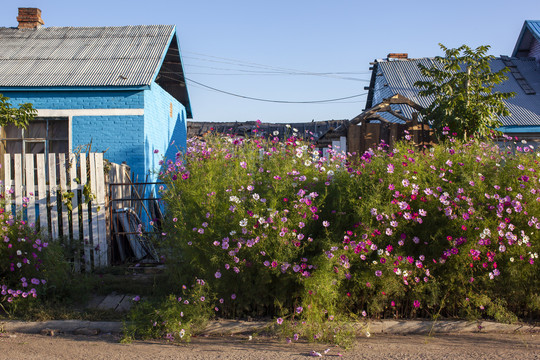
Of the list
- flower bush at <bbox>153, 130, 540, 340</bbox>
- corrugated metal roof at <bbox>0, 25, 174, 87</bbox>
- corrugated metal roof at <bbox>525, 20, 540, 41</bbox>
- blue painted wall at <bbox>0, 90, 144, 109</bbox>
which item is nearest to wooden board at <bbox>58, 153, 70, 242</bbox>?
flower bush at <bbox>153, 130, 540, 340</bbox>

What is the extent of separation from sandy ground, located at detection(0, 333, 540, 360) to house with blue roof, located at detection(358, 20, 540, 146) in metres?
9.04

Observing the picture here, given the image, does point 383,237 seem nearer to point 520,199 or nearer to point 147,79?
point 520,199

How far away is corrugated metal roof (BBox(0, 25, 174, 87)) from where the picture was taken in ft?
36.3

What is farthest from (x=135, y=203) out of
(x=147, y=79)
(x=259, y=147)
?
(x=259, y=147)

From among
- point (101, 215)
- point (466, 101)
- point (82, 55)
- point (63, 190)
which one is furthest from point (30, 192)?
point (466, 101)

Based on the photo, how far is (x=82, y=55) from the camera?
1227 centimetres

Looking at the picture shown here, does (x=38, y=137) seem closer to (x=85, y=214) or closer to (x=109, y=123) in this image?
(x=109, y=123)

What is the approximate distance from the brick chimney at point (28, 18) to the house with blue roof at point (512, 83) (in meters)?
10.6

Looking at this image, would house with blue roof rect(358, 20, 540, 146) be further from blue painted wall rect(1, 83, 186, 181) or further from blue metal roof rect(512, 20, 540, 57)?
blue painted wall rect(1, 83, 186, 181)

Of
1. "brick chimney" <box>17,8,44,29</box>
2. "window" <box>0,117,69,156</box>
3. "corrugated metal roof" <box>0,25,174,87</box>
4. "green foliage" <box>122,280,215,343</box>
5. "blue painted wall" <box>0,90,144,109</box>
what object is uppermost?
"brick chimney" <box>17,8,44,29</box>

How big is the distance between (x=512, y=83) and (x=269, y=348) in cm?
1495

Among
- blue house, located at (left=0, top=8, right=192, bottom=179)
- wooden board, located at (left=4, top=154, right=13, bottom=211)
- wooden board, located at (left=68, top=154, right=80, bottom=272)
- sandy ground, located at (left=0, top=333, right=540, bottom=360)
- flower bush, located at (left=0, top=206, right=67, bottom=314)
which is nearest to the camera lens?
sandy ground, located at (left=0, top=333, right=540, bottom=360)

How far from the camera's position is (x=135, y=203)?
9.48 m

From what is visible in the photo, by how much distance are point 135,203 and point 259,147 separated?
4.47 m
